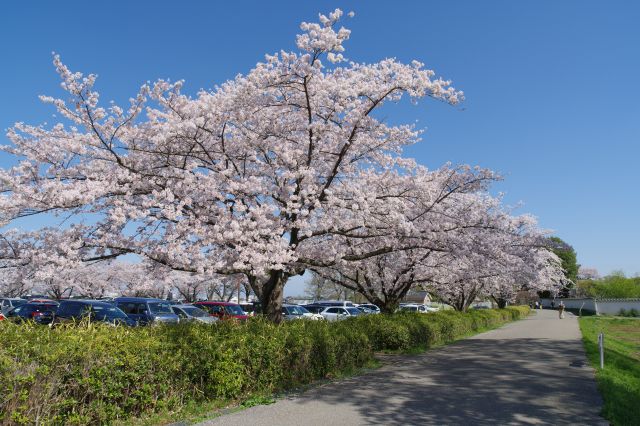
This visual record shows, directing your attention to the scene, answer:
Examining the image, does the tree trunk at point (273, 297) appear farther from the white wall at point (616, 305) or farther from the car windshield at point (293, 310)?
the white wall at point (616, 305)

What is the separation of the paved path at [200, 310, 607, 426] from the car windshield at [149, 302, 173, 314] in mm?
10164

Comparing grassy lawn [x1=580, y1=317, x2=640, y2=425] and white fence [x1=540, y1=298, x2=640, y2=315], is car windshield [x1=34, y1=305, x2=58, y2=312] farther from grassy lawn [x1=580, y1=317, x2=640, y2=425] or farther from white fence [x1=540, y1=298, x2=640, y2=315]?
white fence [x1=540, y1=298, x2=640, y2=315]

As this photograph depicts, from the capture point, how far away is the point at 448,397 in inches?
326

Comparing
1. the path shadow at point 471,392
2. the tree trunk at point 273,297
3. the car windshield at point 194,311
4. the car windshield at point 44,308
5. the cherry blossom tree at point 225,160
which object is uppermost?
the cherry blossom tree at point 225,160

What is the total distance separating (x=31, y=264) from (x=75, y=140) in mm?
2883

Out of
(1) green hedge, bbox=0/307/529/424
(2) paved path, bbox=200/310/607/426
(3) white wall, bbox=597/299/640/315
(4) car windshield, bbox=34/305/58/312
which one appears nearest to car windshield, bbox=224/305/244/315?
(4) car windshield, bbox=34/305/58/312

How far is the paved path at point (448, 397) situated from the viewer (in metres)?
6.75

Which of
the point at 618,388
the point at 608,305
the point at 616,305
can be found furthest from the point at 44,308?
the point at 608,305

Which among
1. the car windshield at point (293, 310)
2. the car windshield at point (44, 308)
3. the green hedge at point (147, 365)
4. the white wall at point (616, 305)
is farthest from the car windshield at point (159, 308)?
the white wall at point (616, 305)

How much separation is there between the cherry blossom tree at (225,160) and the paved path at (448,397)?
3.10 meters

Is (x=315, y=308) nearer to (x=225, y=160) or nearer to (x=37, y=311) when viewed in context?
(x=37, y=311)

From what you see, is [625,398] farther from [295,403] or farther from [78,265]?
[78,265]

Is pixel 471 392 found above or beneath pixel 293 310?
beneath

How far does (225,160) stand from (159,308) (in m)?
10.2
